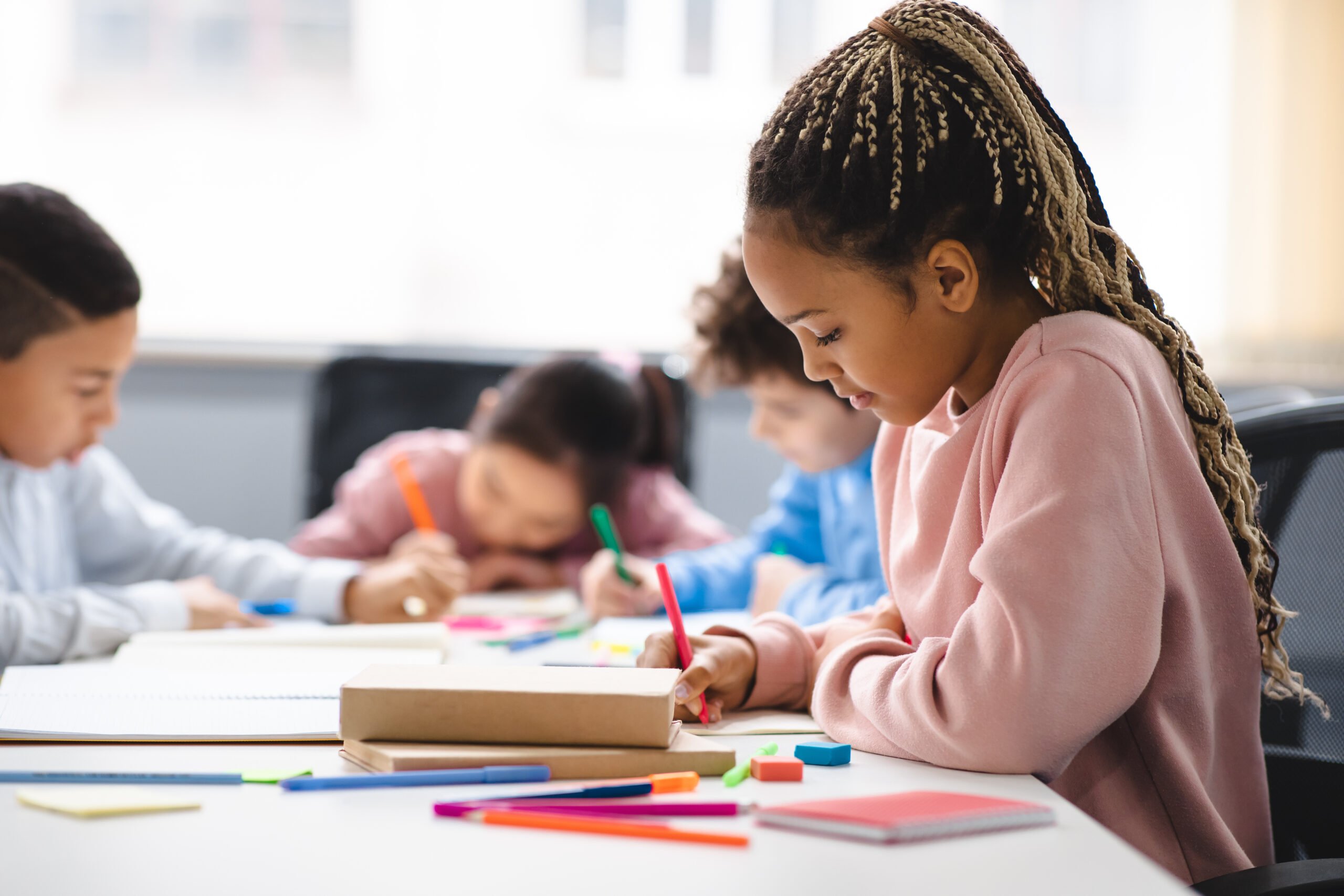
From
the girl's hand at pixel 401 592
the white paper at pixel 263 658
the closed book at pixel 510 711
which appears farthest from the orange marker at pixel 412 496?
the closed book at pixel 510 711

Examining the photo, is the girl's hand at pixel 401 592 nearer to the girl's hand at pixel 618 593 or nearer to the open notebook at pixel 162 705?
the girl's hand at pixel 618 593

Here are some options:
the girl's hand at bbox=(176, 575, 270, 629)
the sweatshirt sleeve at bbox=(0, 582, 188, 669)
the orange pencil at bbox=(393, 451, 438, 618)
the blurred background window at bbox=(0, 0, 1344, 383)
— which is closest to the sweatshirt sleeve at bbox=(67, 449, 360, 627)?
the orange pencil at bbox=(393, 451, 438, 618)

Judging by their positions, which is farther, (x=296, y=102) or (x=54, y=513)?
(x=296, y=102)

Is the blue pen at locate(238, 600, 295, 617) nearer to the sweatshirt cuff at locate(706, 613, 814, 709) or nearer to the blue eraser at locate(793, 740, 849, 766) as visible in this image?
the sweatshirt cuff at locate(706, 613, 814, 709)

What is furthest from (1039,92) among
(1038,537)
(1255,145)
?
(1255,145)

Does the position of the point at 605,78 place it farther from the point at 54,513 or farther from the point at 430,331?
the point at 54,513

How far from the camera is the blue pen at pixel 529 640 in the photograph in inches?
46.7

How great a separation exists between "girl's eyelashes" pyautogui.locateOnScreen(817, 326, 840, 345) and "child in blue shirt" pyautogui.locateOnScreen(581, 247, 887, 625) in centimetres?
53

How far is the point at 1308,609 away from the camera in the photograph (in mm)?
884

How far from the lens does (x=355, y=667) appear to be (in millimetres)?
938

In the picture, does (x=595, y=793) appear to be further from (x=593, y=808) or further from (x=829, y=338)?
(x=829, y=338)

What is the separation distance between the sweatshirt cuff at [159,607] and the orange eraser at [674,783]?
709mm

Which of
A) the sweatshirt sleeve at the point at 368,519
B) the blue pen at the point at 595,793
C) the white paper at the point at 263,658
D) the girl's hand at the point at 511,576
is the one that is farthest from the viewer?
the sweatshirt sleeve at the point at 368,519

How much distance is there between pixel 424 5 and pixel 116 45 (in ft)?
2.13
